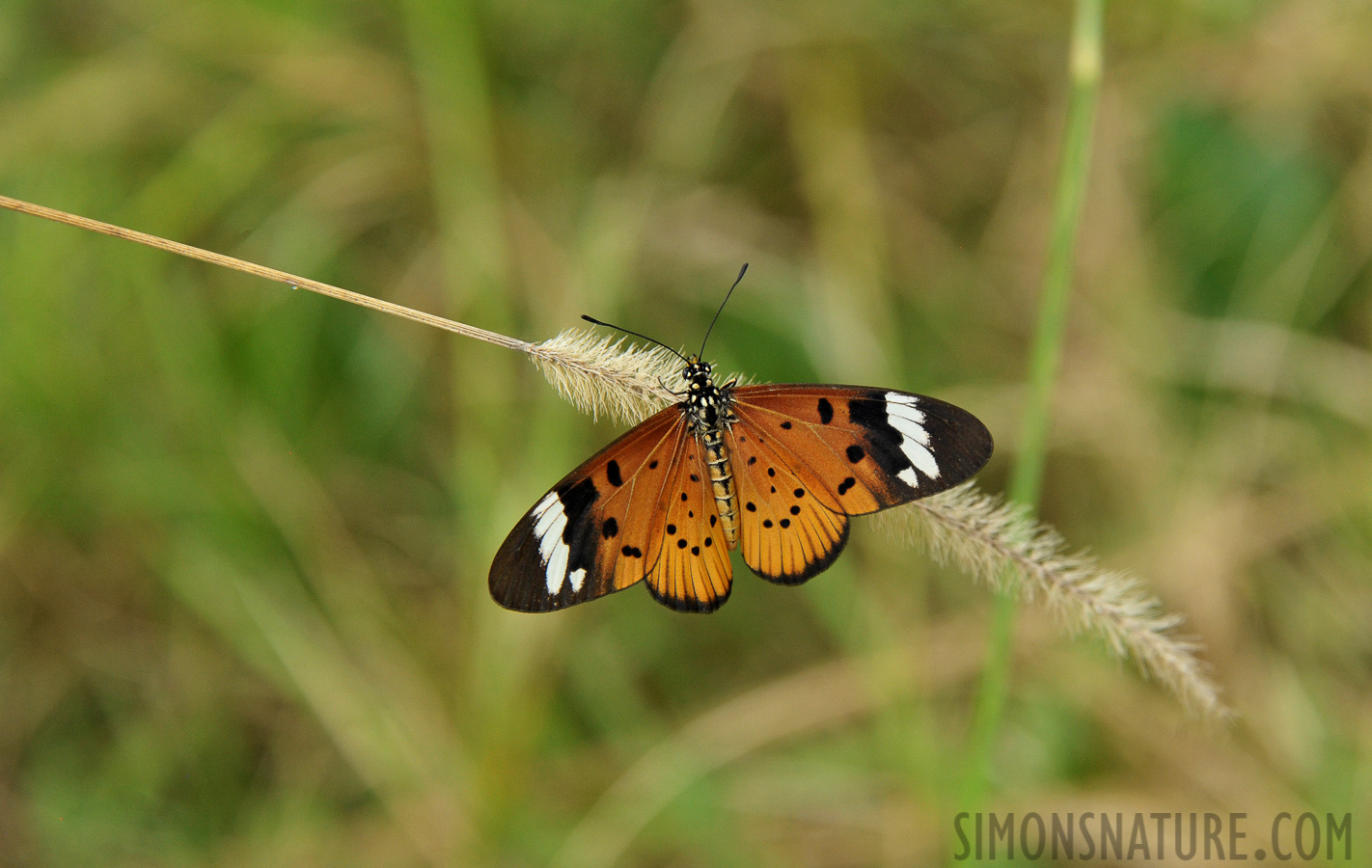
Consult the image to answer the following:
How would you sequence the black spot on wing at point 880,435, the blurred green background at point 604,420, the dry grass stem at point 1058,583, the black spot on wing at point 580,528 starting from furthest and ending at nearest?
the blurred green background at point 604,420
the black spot on wing at point 580,528
the black spot on wing at point 880,435
the dry grass stem at point 1058,583

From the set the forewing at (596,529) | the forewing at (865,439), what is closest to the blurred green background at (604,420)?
the forewing at (596,529)

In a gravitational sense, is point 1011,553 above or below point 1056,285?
below

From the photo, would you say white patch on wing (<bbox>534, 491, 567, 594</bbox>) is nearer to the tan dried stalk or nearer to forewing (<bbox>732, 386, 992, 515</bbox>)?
the tan dried stalk

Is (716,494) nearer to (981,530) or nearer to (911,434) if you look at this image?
(911,434)

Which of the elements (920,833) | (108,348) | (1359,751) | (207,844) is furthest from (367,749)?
(1359,751)

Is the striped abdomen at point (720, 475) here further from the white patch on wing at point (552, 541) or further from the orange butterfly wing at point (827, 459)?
the white patch on wing at point (552, 541)

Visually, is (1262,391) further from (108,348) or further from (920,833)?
(108,348)

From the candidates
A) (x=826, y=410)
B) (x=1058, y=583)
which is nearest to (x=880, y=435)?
(x=826, y=410)
